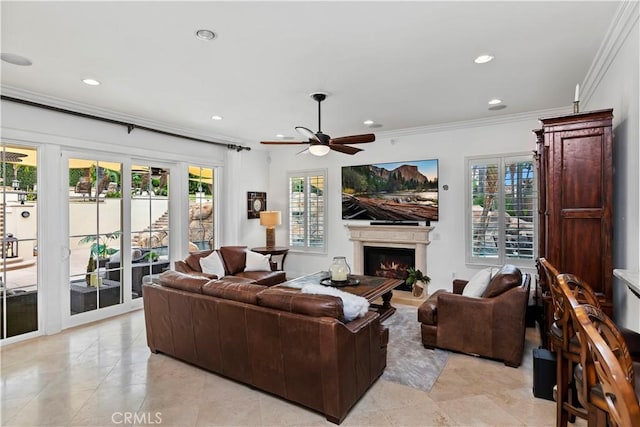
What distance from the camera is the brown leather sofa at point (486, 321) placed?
3254 mm

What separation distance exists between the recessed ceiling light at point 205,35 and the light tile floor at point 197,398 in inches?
113

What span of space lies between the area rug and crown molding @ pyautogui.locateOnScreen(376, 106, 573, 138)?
318 cm

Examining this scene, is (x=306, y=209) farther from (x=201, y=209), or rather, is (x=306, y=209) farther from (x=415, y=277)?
(x=415, y=277)

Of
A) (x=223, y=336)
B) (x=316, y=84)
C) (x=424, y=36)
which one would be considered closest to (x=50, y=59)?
(x=316, y=84)

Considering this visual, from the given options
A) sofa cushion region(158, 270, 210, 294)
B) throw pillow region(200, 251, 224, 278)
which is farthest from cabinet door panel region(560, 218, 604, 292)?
throw pillow region(200, 251, 224, 278)

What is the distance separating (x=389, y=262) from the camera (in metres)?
6.25

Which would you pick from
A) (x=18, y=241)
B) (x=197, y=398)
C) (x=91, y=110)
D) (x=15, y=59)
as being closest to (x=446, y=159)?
(x=197, y=398)

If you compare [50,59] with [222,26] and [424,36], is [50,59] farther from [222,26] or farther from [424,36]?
[424,36]

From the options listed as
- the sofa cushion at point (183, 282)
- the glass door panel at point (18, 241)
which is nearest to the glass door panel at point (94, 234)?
the glass door panel at point (18, 241)

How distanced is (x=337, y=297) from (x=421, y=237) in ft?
12.0

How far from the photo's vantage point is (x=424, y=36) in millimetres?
2730

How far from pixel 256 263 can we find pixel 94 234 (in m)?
2.33

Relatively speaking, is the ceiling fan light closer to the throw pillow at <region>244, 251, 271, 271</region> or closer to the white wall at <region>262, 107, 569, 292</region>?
the throw pillow at <region>244, 251, 271, 271</region>

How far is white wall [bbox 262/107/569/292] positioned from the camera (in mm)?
5199
